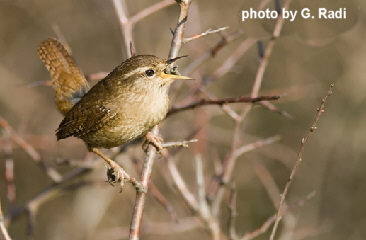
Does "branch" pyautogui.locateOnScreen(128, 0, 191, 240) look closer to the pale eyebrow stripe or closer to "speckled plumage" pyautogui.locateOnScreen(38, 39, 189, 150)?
"speckled plumage" pyautogui.locateOnScreen(38, 39, 189, 150)

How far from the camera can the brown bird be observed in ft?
10.7

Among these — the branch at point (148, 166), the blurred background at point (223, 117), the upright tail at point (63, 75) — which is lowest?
the branch at point (148, 166)

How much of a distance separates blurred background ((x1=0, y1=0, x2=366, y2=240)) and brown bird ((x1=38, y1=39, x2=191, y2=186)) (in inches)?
44.6

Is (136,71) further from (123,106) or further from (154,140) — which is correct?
(154,140)

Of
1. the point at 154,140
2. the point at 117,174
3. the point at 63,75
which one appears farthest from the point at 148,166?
the point at 63,75

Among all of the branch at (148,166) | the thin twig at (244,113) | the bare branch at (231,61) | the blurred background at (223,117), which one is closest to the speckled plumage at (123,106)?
the branch at (148,166)

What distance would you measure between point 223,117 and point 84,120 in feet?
14.7

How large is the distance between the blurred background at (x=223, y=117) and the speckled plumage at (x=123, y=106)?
1143mm

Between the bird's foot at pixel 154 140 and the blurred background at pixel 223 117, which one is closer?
the bird's foot at pixel 154 140

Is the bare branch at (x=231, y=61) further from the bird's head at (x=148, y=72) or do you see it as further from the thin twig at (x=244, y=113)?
the bird's head at (x=148, y=72)

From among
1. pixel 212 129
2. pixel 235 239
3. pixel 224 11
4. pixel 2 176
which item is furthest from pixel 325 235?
pixel 2 176

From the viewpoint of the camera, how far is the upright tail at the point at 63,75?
4.10 meters

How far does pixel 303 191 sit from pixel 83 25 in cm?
413

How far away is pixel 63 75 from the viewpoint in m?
4.14
